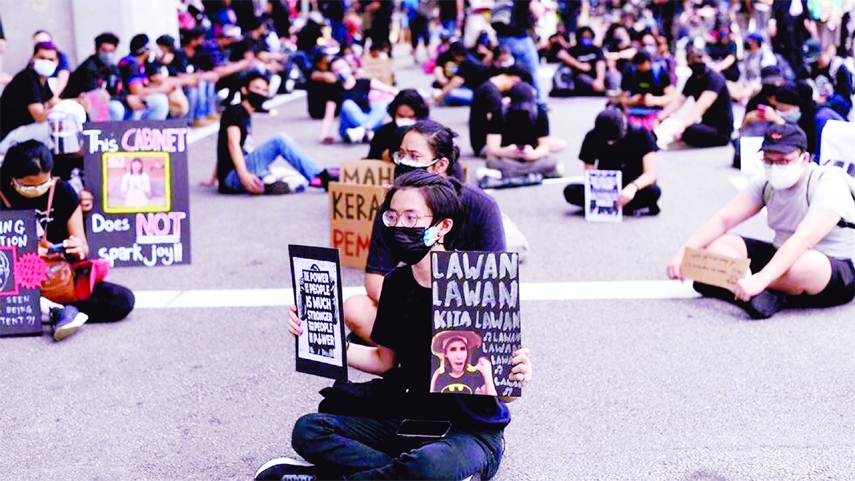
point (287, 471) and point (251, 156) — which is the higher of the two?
point (287, 471)

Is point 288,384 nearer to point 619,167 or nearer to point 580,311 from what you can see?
point 580,311

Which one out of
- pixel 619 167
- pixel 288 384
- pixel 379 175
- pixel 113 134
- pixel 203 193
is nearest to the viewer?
pixel 288 384

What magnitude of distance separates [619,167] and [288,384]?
17.3ft

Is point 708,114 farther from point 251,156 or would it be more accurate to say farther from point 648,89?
point 251,156

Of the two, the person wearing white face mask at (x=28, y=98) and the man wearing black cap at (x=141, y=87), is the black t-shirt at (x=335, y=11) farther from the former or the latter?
the person wearing white face mask at (x=28, y=98)

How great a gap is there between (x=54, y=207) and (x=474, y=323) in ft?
12.9

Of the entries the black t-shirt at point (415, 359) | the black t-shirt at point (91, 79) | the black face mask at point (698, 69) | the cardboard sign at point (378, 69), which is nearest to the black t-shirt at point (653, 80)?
the black face mask at point (698, 69)

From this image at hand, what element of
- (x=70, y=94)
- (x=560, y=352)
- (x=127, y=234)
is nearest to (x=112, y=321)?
(x=127, y=234)

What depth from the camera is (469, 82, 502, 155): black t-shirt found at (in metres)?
13.9

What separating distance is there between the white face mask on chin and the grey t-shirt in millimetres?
99

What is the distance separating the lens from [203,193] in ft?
42.4

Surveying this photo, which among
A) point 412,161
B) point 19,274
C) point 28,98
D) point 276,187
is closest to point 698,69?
point 276,187

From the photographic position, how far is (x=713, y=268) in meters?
7.89

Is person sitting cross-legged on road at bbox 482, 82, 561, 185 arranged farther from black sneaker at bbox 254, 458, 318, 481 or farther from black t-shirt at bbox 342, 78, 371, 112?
black sneaker at bbox 254, 458, 318, 481
